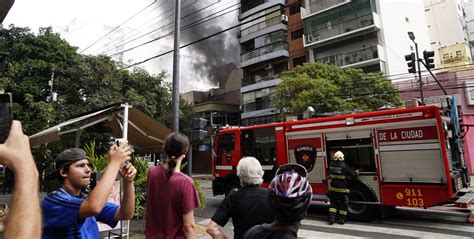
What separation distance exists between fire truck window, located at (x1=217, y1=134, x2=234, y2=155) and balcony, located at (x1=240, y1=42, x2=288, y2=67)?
21.5 meters

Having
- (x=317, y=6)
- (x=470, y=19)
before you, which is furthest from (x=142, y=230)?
(x=470, y=19)

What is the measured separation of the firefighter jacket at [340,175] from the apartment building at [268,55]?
69.9 ft

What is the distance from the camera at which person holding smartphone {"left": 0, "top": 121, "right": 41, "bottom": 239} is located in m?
1.07

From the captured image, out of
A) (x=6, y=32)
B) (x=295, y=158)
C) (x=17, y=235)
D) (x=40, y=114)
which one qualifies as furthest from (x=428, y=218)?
(x=6, y=32)

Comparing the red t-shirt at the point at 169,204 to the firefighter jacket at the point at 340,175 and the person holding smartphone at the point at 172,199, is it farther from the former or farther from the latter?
the firefighter jacket at the point at 340,175

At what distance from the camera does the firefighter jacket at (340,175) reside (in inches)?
309

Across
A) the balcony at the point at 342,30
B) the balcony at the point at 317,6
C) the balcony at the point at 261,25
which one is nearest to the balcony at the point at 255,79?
the balcony at the point at 342,30

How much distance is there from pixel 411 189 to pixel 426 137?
4.14ft

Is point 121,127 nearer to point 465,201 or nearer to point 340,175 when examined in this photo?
point 340,175

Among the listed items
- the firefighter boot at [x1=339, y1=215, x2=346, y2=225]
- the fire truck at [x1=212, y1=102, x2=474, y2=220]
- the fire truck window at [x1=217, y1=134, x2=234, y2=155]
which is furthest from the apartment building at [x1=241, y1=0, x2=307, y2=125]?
the firefighter boot at [x1=339, y1=215, x2=346, y2=225]

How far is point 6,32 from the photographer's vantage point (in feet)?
60.7

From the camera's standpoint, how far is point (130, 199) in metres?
2.31

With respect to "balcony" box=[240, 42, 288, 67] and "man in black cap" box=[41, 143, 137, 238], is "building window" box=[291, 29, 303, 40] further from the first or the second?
"man in black cap" box=[41, 143, 137, 238]

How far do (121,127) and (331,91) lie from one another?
14653mm
